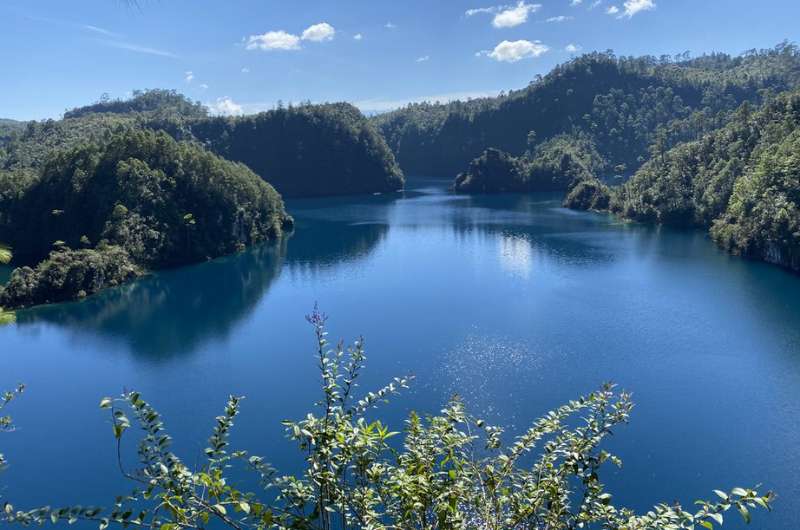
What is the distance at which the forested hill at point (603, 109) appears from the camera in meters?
136

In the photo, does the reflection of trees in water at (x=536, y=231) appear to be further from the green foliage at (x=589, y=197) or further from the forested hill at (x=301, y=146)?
the forested hill at (x=301, y=146)

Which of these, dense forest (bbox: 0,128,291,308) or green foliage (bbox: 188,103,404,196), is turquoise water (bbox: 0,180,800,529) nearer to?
dense forest (bbox: 0,128,291,308)

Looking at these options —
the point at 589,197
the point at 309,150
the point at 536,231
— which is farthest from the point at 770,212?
the point at 309,150

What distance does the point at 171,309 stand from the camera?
149ft

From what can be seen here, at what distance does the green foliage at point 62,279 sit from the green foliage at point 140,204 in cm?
502

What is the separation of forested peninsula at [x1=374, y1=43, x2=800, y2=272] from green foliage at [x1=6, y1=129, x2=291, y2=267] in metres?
51.1

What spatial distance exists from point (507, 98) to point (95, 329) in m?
136

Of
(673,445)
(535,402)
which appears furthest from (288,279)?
(673,445)

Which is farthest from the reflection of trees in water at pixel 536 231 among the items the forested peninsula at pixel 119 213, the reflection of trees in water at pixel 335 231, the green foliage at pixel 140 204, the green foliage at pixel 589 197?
the green foliage at pixel 140 204

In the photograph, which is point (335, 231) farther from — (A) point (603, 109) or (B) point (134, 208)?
(A) point (603, 109)

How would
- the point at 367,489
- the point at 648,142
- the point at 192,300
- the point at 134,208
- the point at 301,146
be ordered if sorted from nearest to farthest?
the point at 367,489 < the point at 192,300 < the point at 134,208 < the point at 301,146 < the point at 648,142

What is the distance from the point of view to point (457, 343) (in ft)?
111

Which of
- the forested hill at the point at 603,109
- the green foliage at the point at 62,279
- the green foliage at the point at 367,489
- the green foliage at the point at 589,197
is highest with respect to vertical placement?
the forested hill at the point at 603,109

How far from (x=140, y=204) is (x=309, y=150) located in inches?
2708
